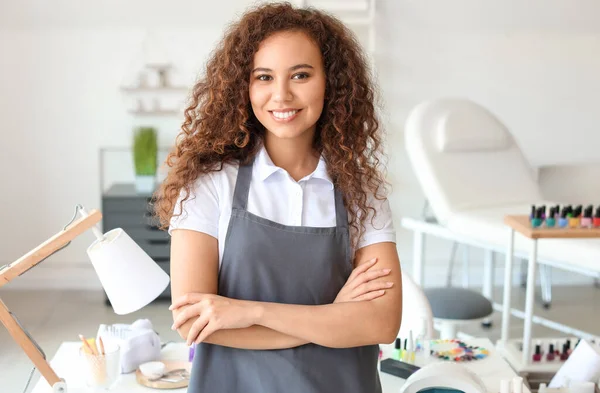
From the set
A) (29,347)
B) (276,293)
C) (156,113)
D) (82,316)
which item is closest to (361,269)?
(276,293)

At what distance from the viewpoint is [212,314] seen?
1.53 meters

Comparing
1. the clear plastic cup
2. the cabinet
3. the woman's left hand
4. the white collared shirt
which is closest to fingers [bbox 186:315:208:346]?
the woman's left hand

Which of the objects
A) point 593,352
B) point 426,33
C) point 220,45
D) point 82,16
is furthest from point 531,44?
point 220,45

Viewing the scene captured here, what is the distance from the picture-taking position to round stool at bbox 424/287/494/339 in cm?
339

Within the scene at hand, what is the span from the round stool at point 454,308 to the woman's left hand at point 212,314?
191cm

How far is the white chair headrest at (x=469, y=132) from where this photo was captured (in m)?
4.00

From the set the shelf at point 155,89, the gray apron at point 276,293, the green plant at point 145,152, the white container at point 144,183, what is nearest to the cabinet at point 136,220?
the white container at point 144,183

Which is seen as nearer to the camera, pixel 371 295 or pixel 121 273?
pixel 371 295

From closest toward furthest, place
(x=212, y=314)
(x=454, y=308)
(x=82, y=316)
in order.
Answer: (x=212, y=314) < (x=454, y=308) < (x=82, y=316)

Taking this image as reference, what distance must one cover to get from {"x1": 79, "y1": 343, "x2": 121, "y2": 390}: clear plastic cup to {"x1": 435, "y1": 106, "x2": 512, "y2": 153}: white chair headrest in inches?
89.0

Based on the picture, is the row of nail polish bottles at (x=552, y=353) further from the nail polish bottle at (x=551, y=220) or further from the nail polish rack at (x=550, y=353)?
the nail polish bottle at (x=551, y=220)

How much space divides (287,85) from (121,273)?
557 millimetres

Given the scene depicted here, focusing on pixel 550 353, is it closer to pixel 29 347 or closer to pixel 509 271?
pixel 509 271

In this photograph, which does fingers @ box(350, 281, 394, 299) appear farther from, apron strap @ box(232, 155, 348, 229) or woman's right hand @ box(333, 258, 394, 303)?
apron strap @ box(232, 155, 348, 229)
